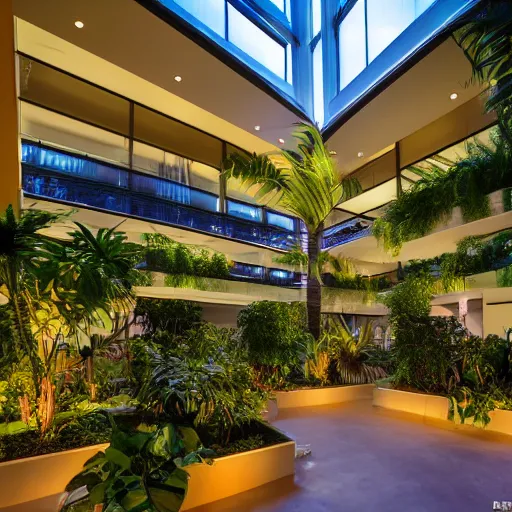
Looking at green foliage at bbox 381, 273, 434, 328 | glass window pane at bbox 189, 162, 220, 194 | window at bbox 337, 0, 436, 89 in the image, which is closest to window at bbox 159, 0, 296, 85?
window at bbox 337, 0, 436, 89

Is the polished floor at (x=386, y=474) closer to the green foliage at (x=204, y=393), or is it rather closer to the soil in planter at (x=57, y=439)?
the soil in planter at (x=57, y=439)

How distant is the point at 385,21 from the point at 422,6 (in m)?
1.29

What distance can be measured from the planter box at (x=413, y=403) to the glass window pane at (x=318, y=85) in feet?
25.3

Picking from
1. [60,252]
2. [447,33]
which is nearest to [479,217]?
[447,33]

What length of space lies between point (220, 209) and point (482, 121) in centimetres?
748

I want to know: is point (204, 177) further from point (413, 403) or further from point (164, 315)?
point (413, 403)

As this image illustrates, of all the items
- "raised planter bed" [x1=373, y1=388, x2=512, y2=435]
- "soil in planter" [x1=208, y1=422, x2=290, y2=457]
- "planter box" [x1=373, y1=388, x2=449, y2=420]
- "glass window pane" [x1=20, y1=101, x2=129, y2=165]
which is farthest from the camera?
"glass window pane" [x1=20, y1=101, x2=129, y2=165]

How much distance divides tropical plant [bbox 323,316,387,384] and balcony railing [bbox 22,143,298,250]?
15.4ft

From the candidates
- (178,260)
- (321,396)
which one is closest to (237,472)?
(321,396)

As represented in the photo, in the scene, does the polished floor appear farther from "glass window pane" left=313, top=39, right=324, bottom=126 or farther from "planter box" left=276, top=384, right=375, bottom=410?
"glass window pane" left=313, top=39, right=324, bottom=126

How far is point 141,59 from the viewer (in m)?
8.05

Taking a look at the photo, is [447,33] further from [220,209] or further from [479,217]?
[220,209]

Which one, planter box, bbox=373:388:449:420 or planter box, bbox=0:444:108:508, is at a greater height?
planter box, bbox=0:444:108:508

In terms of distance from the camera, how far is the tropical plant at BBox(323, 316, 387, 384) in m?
8.44
